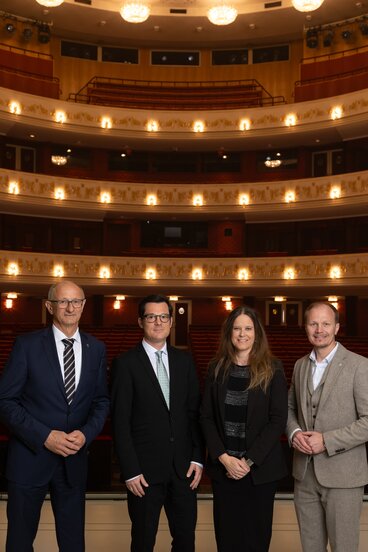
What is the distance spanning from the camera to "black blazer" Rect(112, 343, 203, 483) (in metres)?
3.88

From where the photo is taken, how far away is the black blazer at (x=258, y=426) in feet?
12.6

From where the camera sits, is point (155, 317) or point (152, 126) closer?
point (155, 317)

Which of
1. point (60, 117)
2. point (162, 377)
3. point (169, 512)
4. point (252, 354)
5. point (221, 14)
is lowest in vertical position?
point (169, 512)

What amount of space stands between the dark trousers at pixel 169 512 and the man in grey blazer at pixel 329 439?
25.9 inches

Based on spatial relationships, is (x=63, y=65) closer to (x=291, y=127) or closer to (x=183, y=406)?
(x=291, y=127)

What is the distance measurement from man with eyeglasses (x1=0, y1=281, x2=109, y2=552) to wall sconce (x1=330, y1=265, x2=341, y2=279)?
64.1 feet

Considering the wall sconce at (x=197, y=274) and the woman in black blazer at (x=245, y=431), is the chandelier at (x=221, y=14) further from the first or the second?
the woman in black blazer at (x=245, y=431)

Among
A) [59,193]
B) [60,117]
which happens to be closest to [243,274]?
[59,193]

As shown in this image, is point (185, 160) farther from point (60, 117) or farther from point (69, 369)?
point (69, 369)

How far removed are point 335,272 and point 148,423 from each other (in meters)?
19.6

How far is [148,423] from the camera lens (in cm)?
393

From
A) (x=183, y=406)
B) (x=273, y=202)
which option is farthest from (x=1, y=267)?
(x=183, y=406)

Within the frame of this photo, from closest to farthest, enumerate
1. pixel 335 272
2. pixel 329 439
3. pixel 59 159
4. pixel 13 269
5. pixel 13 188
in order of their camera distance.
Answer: pixel 329 439 < pixel 13 269 < pixel 335 272 < pixel 13 188 < pixel 59 159

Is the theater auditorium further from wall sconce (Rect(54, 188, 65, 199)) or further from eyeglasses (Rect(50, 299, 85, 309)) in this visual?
eyeglasses (Rect(50, 299, 85, 309))
